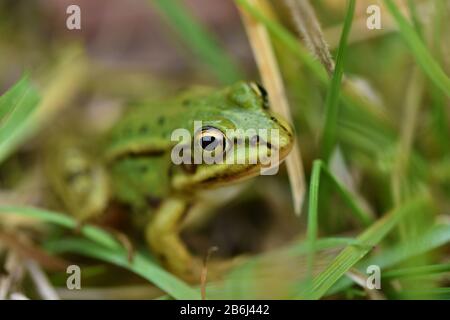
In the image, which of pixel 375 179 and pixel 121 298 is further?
pixel 375 179

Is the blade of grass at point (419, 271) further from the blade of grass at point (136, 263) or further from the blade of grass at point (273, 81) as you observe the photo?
the blade of grass at point (136, 263)

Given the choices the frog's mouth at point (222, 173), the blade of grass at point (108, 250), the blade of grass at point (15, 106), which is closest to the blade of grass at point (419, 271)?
the frog's mouth at point (222, 173)

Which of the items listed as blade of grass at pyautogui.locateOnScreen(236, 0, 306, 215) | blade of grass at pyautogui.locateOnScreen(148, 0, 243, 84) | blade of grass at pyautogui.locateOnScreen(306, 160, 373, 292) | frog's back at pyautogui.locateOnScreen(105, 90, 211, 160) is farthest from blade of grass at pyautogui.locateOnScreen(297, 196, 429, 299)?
blade of grass at pyautogui.locateOnScreen(148, 0, 243, 84)

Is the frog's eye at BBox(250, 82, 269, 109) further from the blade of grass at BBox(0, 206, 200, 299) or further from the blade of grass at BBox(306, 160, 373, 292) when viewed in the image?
the blade of grass at BBox(0, 206, 200, 299)

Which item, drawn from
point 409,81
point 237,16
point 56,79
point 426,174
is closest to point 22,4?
point 56,79

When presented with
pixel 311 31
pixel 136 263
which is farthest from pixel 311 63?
pixel 136 263

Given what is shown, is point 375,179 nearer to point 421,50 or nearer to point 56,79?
point 421,50

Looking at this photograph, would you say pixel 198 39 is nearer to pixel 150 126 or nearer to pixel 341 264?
pixel 150 126
